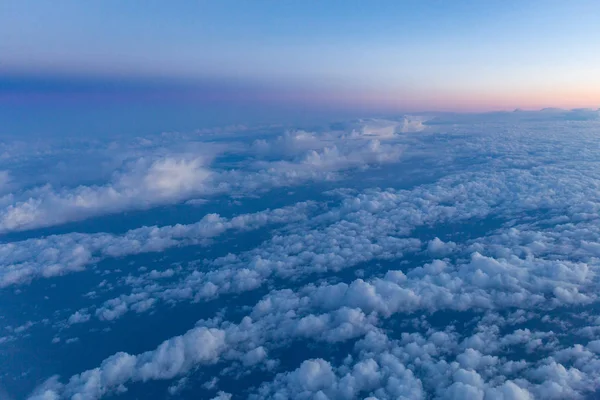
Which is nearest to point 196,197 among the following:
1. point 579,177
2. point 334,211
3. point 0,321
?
point 334,211

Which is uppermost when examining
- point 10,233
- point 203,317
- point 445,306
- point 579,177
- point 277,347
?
point 579,177

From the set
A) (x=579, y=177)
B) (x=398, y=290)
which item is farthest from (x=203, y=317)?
(x=579, y=177)

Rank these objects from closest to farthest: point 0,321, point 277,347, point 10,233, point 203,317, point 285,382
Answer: point 285,382 → point 277,347 → point 203,317 → point 0,321 → point 10,233

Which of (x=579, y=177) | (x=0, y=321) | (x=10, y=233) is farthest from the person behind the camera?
(x=10, y=233)

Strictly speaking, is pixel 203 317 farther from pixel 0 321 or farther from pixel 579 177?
pixel 579 177

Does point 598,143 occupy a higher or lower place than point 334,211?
higher

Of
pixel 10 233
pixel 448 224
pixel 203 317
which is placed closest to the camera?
pixel 203 317

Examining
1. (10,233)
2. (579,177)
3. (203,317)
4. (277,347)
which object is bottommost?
(10,233)

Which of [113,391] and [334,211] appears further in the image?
[334,211]

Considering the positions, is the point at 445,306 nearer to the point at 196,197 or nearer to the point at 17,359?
the point at 17,359
